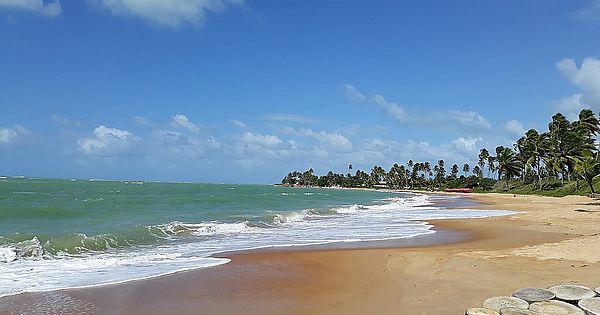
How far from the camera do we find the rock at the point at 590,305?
19.5 feet

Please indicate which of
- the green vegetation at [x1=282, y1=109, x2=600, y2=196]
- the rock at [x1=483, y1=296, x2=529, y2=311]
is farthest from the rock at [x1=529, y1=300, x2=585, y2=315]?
the green vegetation at [x1=282, y1=109, x2=600, y2=196]

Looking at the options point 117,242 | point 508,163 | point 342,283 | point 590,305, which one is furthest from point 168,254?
point 508,163

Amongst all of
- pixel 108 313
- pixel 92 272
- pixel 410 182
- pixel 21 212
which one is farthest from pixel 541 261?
pixel 410 182

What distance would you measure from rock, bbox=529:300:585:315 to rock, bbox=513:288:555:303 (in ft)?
0.43

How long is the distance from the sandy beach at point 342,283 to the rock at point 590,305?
1.57 m

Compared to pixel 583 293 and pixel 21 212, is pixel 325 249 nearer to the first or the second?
pixel 583 293

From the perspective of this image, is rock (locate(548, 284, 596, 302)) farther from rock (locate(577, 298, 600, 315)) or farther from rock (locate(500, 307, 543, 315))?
rock (locate(500, 307, 543, 315))

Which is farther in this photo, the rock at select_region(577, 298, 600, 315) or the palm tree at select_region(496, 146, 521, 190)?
the palm tree at select_region(496, 146, 521, 190)

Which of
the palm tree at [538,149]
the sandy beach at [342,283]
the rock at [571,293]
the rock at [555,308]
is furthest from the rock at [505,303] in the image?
the palm tree at [538,149]

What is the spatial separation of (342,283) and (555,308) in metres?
4.48

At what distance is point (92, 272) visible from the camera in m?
10.9

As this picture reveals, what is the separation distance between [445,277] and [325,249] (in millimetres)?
5837

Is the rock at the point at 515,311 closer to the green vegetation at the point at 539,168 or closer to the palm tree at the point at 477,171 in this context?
the green vegetation at the point at 539,168

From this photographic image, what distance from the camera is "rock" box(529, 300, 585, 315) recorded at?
19.5 ft
